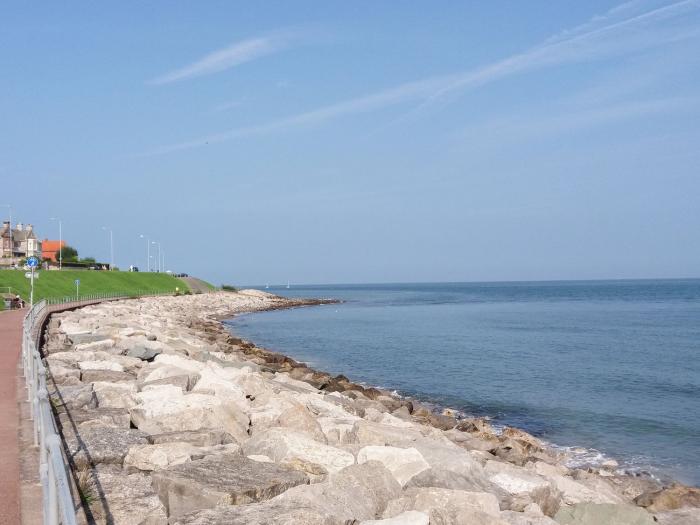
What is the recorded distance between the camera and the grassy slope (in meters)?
42.1

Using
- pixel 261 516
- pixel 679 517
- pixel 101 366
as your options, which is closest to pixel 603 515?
pixel 679 517

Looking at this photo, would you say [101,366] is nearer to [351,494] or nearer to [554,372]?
[351,494]

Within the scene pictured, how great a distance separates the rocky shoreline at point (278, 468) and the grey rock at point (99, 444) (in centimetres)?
1

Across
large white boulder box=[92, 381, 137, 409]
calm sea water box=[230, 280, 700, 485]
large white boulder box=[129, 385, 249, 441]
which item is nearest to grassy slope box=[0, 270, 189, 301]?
calm sea water box=[230, 280, 700, 485]

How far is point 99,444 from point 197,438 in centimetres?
106

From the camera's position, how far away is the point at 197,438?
735cm

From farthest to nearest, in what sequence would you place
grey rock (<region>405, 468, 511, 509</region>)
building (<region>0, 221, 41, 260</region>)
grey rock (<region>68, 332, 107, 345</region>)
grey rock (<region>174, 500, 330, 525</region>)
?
building (<region>0, 221, 41, 260</region>) → grey rock (<region>68, 332, 107, 345</region>) → grey rock (<region>405, 468, 511, 509</region>) → grey rock (<region>174, 500, 330, 525</region>)

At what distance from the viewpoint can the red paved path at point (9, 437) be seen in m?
4.89

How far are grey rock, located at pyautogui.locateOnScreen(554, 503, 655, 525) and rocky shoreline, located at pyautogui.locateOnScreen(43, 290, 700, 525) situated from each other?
13 millimetres

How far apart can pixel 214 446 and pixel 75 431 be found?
1.42 metres

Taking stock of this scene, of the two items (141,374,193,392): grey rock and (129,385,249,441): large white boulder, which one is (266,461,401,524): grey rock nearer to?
(129,385,249,441): large white boulder

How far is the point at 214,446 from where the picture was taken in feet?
23.3

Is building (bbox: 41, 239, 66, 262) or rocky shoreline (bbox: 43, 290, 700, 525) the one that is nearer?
rocky shoreline (bbox: 43, 290, 700, 525)

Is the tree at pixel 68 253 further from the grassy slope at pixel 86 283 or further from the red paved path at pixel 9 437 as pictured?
the red paved path at pixel 9 437
